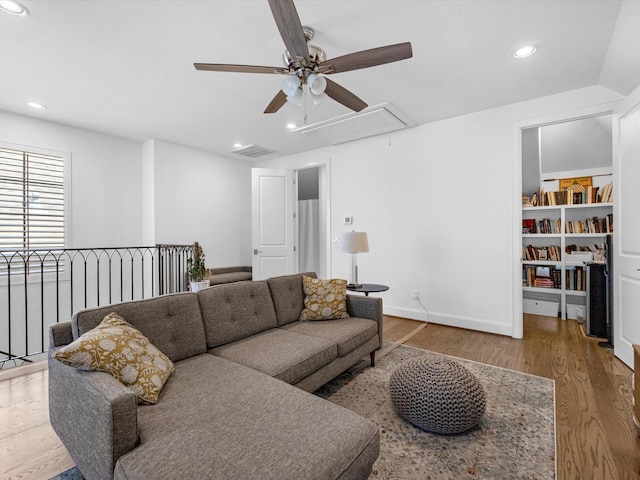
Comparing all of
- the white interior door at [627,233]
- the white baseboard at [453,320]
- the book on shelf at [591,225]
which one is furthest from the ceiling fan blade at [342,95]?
the book on shelf at [591,225]

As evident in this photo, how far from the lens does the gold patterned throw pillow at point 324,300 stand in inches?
108

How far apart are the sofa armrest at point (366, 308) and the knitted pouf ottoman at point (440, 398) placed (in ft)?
2.75

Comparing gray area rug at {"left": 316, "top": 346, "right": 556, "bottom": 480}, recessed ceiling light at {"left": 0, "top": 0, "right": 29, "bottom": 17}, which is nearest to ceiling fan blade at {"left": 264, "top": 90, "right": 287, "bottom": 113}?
recessed ceiling light at {"left": 0, "top": 0, "right": 29, "bottom": 17}

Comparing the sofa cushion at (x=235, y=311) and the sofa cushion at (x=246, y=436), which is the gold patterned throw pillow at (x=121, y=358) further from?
the sofa cushion at (x=235, y=311)

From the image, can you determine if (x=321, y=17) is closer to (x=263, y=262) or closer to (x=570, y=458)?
(x=570, y=458)

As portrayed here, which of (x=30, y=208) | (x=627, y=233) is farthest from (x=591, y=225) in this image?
(x=30, y=208)

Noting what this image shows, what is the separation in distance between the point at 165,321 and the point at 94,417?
74 centimetres

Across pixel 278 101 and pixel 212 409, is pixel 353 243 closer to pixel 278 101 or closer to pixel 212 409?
pixel 278 101

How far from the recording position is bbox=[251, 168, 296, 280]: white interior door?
17.4 ft

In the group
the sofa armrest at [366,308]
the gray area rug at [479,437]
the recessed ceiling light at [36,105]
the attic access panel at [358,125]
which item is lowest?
the gray area rug at [479,437]

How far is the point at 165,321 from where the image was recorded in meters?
1.88

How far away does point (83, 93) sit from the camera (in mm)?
3199

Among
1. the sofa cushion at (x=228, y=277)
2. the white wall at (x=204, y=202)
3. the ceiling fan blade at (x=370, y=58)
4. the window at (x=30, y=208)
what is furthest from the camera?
the sofa cushion at (x=228, y=277)

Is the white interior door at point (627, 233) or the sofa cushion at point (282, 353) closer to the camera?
the sofa cushion at point (282, 353)
